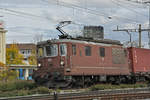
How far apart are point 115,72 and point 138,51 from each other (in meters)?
4.95

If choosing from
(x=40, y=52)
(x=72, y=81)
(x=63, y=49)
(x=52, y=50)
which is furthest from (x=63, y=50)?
(x=40, y=52)

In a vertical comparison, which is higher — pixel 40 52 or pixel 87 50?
pixel 87 50

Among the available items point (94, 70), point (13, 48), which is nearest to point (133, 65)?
point (94, 70)

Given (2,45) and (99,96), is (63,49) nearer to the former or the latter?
(99,96)

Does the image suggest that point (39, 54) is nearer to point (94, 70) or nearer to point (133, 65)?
point (94, 70)

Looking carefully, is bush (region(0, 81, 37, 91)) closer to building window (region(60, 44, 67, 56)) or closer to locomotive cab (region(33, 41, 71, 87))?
locomotive cab (region(33, 41, 71, 87))

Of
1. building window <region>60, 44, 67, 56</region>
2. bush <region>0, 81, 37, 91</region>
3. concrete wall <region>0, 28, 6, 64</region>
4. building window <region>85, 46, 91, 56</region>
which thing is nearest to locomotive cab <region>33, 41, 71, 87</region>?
building window <region>60, 44, 67, 56</region>

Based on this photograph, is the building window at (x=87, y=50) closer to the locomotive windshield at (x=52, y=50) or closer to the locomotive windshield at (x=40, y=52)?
the locomotive windshield at (x=52, y=50)

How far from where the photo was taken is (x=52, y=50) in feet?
74.0

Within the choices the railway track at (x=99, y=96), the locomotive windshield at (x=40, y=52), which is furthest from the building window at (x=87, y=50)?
the railway track at (x=99, y=96)

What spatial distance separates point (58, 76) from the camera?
838 inches

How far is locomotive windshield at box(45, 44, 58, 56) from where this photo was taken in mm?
22288

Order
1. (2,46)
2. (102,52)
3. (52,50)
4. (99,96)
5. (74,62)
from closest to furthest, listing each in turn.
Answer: (99,96)
(74,62)
(52,50)
(102,52)
(2,46)

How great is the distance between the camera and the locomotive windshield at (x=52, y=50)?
22288 millimetres
